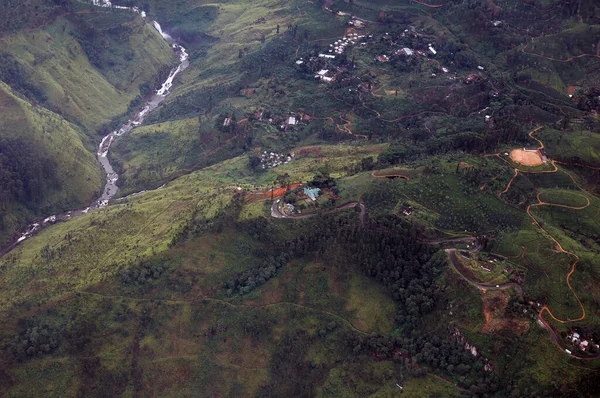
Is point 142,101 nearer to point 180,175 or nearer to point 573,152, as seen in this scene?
point 180,175

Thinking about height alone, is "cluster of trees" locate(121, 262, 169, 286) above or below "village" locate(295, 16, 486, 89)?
below

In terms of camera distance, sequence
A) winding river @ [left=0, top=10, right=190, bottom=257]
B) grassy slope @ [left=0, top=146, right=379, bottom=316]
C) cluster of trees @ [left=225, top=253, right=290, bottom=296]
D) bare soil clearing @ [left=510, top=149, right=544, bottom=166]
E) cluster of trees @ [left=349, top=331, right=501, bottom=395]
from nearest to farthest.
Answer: cluster of trees @ [left=349, top=331, right=501, bottom=395]
cluster of trees @ [left=225, top=253, right=290, bottom=296]
grassy slope @ [left=0, top=146, right=379, bottom=316]
bare soil clearing @ [left=510, top=149, right=544, bottom=166]
winding river @ [left=0, top=10, right=190, bottom=257]

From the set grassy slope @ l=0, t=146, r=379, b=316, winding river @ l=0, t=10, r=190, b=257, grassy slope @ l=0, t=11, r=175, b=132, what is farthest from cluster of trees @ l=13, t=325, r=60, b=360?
grassy slope @ l=0, t=11, r=175, b=132

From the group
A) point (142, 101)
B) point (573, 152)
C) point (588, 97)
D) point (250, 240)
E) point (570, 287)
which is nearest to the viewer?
point (570, 287)

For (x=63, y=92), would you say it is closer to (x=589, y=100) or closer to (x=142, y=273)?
(x=142, y=273)

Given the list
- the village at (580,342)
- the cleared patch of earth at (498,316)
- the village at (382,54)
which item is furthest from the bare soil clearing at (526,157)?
the village at (382,54)

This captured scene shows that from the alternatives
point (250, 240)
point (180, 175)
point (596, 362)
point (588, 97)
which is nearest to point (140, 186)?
point (180, 175)

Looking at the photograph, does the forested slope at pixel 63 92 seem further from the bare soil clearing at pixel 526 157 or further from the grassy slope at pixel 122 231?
the bare soil clearing at pixel 526 157

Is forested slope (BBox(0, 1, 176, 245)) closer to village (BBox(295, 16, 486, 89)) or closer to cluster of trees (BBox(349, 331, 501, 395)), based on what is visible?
village (BBox(295, 16, 486, 89))
